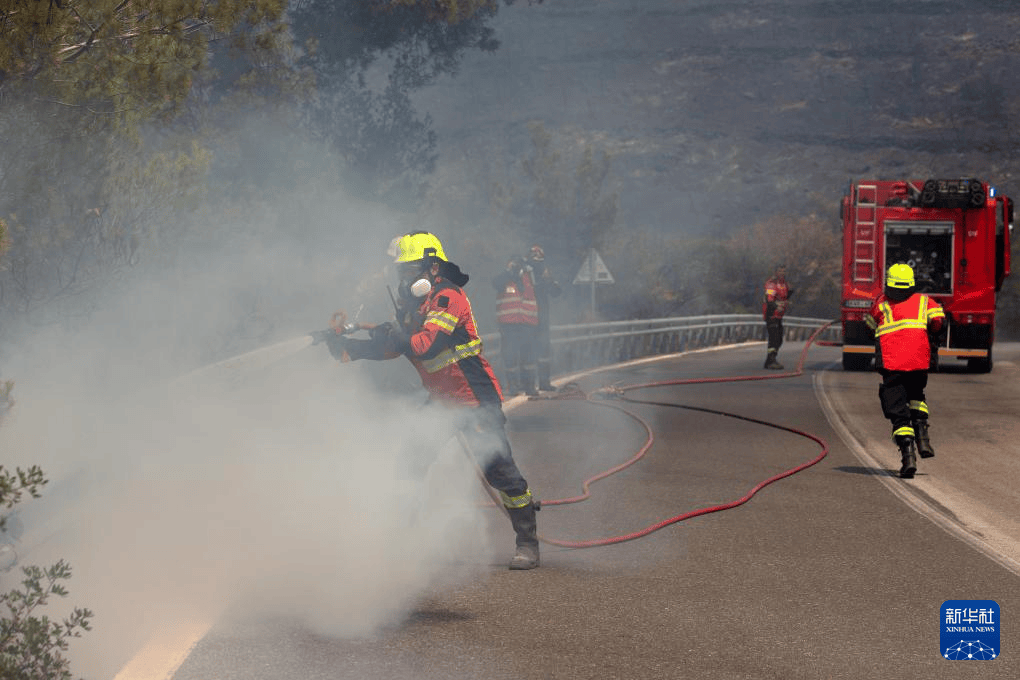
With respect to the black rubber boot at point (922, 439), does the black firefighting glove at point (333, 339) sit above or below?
above

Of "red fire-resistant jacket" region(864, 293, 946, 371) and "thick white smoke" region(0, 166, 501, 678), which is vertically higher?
"red fire-resistant jacket" region(864, 293, 946, 371)

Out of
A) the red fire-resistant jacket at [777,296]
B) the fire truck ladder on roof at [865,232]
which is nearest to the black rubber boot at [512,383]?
the red fire-resistant jacket at [777,296]

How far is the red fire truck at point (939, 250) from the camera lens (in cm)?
2228

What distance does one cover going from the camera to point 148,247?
46.3 feet

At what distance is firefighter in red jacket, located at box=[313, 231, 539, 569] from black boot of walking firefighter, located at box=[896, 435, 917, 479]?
4718 millimetres

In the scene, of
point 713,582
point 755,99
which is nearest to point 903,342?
point 713,582

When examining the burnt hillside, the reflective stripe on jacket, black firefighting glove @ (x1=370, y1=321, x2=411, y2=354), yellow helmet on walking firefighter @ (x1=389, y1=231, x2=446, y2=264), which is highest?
the burnt hillside

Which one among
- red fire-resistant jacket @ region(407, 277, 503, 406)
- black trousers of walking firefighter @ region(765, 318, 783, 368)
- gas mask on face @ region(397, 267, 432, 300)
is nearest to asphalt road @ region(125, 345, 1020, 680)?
red fire-resistant jacket @ region(407, 277, 503, 406)

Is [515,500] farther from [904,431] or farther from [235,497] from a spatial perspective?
[904,431]

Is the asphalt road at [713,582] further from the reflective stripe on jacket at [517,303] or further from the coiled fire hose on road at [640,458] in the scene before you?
the reflective stripe on jacket at [517,303]

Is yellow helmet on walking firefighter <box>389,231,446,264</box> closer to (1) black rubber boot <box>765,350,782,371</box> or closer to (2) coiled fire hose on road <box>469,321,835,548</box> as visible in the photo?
(2) coiled fire hose on road <box>469,321,835,548</box>

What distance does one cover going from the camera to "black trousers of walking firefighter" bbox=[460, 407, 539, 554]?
688 centimetres

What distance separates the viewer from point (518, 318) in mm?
16328

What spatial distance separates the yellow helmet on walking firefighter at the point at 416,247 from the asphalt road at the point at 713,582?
1.57 metres
